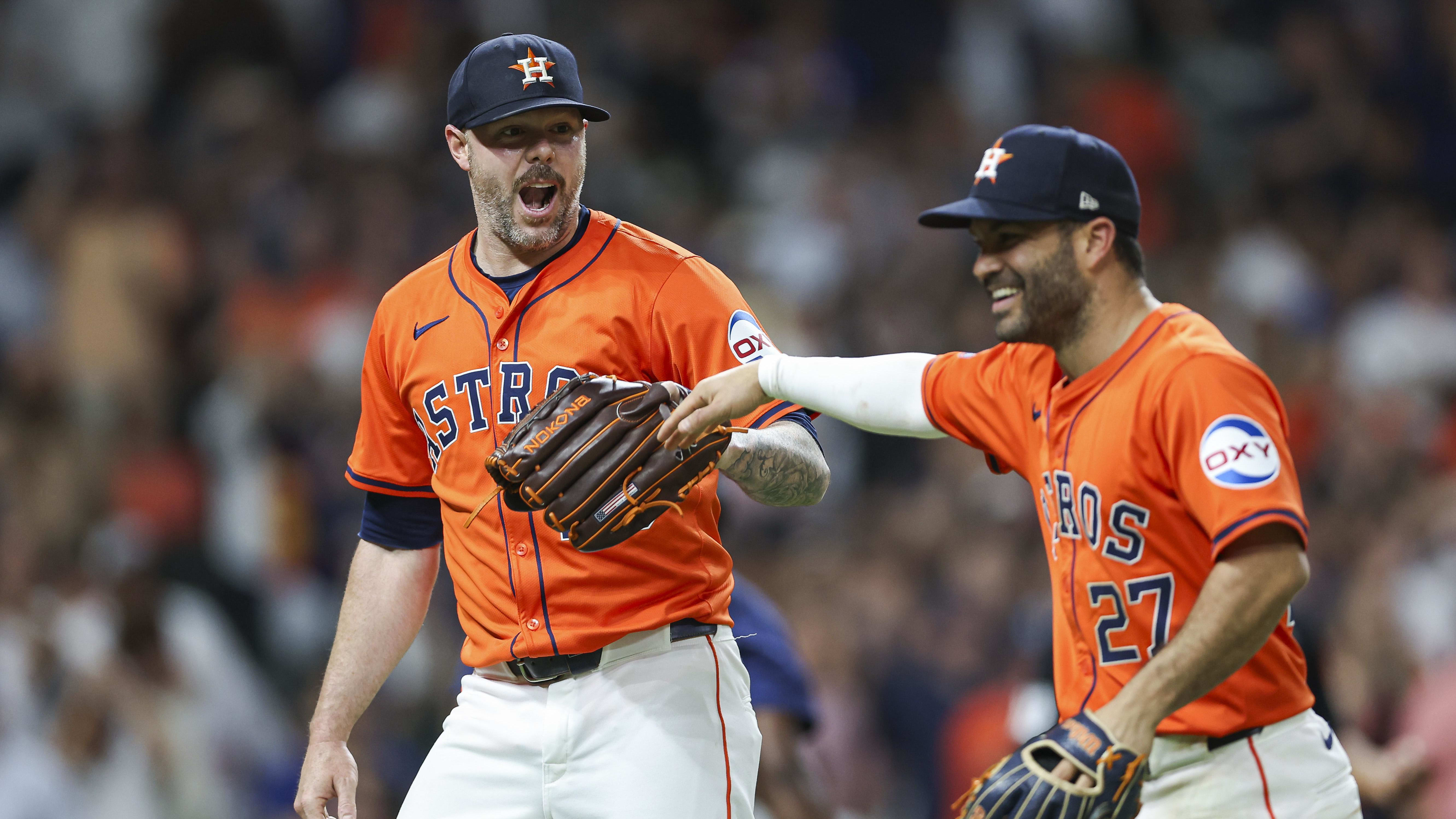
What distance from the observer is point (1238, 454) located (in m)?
2.99

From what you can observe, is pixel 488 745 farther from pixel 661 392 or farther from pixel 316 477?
pixel 316 477

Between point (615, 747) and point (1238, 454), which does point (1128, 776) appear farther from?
point (615, 747)

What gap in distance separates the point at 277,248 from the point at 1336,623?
253 inches

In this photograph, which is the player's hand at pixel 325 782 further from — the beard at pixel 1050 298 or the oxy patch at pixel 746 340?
the beard at pixel 1050 298

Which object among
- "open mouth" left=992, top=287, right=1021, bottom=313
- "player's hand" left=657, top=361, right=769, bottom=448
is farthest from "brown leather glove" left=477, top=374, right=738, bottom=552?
"open mouth" left=992, top=287, right=1021, bottom=313

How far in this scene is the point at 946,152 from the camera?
10.6 metres

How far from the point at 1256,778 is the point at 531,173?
2075 mm

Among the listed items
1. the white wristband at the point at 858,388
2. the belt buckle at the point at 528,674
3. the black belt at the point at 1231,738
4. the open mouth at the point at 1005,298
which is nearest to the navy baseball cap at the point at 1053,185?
the open mouth at the point at 1005,298

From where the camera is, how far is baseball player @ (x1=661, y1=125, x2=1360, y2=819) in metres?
2.96

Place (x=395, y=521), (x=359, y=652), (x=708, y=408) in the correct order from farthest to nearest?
1. (x=395, y=521)
2. (x=359, y=652)
3. (x=708, y=408)

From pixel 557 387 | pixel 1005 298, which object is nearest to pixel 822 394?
pixel 1005 298

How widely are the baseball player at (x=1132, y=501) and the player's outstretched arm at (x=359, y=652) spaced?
1.04 metres

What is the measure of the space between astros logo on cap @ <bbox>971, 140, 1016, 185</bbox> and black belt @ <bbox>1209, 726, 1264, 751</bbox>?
121 centimetres

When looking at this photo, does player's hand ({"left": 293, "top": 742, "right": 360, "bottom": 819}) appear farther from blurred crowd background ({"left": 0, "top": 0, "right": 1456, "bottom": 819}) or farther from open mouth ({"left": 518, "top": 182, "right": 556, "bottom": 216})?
blurred crowd background ({"left": 0, "top": 0, "right": 1456, "bottom": 819})
